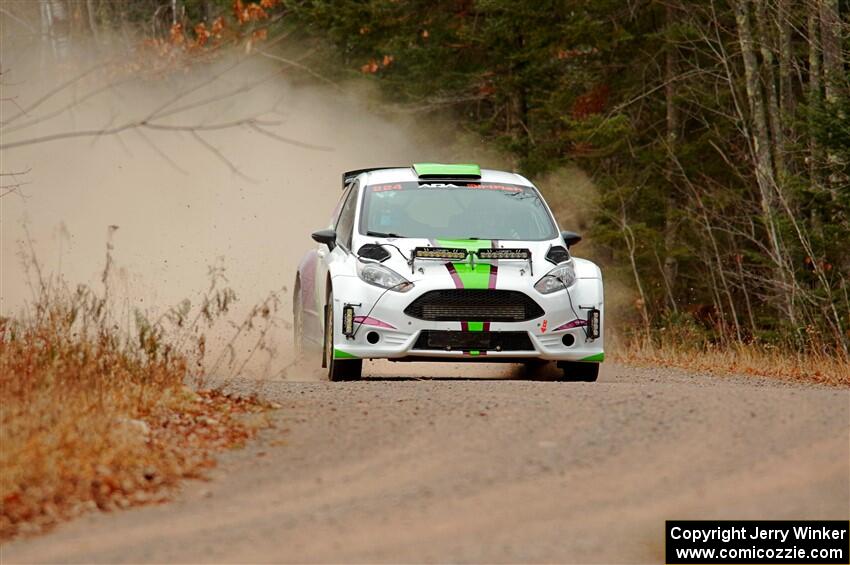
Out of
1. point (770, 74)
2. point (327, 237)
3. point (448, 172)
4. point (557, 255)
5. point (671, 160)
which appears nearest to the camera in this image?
point (557, 255)

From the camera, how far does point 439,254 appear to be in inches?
496

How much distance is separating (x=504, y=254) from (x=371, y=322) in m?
1.28

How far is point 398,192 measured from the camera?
1388cm

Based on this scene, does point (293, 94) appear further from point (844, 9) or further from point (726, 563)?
point (726, 563)

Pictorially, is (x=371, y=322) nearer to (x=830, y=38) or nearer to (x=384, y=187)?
(x=384, y=187)

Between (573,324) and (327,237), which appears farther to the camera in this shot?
(327,237)

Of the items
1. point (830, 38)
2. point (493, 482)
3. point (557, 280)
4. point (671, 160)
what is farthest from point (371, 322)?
point (671, 160)

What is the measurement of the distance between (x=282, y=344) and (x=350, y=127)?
52.9 feet

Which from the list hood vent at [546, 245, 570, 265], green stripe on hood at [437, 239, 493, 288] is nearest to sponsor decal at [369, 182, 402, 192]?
green stripe on hood at [437, 239, 493, 288]

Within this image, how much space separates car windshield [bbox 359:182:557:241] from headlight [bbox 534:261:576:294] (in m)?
0.63

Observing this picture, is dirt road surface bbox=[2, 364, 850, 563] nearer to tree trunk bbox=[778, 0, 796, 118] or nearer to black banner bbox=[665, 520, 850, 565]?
black banner bbox=[665, 520, 850, 565]

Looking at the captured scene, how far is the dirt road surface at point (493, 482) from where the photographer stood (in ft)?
21.5

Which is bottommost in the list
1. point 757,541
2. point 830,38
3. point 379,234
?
→ point 757,541

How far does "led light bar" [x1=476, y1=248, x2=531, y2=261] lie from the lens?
12695 mm
